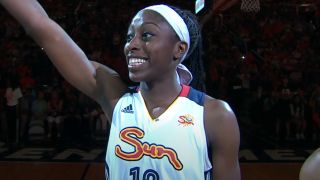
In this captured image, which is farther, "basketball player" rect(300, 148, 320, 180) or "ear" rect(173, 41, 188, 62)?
"ear" rect(173, 41, 188, 62)

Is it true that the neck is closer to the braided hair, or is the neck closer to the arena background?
the braided hair

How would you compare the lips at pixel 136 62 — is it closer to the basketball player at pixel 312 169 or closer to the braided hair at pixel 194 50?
the braided hair at pixel 194 50

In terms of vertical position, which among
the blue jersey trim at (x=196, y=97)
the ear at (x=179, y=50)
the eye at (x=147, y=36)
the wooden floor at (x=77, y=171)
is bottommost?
the wooden floor at (x=77, y=171)

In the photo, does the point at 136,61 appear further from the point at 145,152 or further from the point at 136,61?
the point at 145,152

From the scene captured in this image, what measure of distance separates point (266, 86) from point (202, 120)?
24.0ft

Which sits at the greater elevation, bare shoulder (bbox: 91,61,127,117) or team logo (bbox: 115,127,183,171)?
bare shoulder (bbox: 91,61,127,117)

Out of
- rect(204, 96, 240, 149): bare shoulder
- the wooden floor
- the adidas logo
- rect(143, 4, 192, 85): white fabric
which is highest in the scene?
rect(143, 4, 192, 85): white fabric

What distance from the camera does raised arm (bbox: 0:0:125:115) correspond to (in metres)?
1.47

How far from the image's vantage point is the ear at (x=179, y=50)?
1.50 m

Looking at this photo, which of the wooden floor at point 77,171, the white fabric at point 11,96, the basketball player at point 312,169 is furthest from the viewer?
the white fabric at point 11,96

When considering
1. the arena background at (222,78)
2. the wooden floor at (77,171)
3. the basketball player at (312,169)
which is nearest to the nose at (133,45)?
the basketball player at (312,169)

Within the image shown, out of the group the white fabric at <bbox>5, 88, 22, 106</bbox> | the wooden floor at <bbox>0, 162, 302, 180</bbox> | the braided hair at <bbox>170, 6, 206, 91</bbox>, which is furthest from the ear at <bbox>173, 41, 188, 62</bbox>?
the white fabric at <bbox>5, 88, 22, 106</bbox>

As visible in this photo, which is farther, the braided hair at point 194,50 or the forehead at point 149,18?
the braided hair at point 194,50

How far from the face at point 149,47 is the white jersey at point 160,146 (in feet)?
0.41
